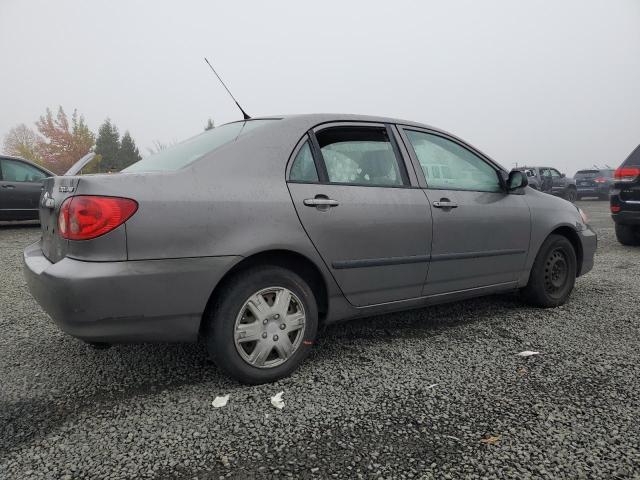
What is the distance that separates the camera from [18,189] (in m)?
9.25

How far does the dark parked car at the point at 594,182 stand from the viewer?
21.3m

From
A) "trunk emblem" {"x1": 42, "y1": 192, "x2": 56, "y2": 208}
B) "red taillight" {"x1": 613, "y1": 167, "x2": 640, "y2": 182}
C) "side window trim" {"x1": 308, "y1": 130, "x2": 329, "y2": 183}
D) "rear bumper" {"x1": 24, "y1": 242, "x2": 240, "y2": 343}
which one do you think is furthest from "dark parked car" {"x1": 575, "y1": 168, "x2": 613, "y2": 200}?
"trunk emblem" {"x1": 42, "y1": 192, "x2": 56, "y2": 208}

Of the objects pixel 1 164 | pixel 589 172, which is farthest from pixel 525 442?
pixel 589 172

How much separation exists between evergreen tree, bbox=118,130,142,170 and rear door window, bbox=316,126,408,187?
53649mm

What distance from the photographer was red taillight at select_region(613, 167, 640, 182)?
687 cm

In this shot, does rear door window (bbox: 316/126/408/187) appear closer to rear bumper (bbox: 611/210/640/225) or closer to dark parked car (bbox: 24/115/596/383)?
dark parked car (bbox: 24/115/596/383)

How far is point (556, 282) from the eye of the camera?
13.2 feet

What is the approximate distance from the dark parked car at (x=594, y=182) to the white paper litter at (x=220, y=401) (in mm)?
23182

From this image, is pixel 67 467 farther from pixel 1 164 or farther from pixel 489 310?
pixel 1 164

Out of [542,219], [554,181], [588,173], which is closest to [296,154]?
[542,219]

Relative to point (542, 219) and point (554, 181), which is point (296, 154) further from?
point (554, 181)

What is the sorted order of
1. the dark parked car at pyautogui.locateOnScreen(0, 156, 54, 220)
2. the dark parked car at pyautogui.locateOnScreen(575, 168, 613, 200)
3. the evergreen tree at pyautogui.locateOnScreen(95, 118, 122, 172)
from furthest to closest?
1. the evergreen tree at pyautogui.locateOnScreen(95, 118, 122, 172)
2. the dark parked car at pyautogui.locateOnScreen(575, 168, 613, 200)
3. the dark parked car at pyautogui.locateOnScreen(0, 156, 54, 220)

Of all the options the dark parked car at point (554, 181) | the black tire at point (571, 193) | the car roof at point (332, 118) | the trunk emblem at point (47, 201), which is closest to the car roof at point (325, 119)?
the car roof at point (332, 118)

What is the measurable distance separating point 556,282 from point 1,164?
33.0ft
